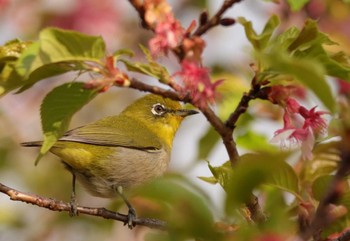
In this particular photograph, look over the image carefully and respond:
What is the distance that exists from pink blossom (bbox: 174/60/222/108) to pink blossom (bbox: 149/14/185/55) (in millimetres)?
93

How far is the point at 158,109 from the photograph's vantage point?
22.2ft

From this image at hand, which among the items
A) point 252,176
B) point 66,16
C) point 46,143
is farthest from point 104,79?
point 66,16

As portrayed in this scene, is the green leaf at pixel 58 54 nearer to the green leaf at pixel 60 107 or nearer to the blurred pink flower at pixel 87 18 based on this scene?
the green leaf at pixel 60 107

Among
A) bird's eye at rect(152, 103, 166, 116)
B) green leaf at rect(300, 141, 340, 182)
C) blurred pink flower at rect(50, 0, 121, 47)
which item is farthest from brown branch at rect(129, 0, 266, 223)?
blurred pink flower at rect(50, 0, 121, 47)

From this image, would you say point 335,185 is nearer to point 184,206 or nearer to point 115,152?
point 184,206

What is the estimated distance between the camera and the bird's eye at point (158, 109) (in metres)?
6.72

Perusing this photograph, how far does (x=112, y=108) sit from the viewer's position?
8711 millimetres

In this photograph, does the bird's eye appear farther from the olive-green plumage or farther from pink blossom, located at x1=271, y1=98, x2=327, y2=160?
pink blossom, located at x1=271, y1=98, x2=327, y2=160

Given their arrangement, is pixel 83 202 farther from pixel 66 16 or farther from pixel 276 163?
pixel 276 163

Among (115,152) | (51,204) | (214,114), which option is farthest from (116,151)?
(214,114)

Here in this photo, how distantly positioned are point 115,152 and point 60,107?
258cm

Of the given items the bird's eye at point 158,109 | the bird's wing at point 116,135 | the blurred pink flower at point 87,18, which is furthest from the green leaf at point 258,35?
the blurred pink flower at point 87,18

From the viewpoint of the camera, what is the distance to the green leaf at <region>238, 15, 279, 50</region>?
8.63 feet

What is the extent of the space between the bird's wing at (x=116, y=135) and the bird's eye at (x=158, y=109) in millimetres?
383
